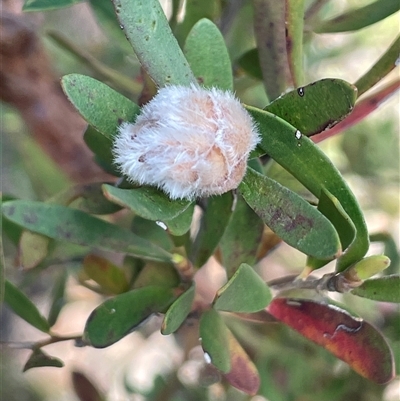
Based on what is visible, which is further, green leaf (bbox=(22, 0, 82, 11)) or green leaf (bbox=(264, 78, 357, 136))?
green leaf (bbox=(22, 0, 82, 11))

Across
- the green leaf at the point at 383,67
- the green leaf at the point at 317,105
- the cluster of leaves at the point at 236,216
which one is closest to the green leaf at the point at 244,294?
the cluster of leaves at the point at 236,216

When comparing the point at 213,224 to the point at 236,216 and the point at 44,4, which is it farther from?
the point at 44,4

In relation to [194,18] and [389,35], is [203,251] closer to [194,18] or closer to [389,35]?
[194,18]

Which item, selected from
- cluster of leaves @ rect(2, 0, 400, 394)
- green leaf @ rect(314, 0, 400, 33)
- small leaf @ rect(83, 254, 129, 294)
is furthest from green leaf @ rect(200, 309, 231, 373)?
green leaf @ rect(314, 0, 400, 33)

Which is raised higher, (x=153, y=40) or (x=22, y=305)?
(x=153, y=40)

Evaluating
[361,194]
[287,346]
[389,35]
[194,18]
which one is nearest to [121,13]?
[194,18]

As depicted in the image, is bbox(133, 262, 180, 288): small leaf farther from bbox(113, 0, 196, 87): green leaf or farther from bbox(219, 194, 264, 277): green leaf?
bbox(113, 0, 196, 87): green leaf

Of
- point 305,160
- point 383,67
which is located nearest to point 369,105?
point 383,67
